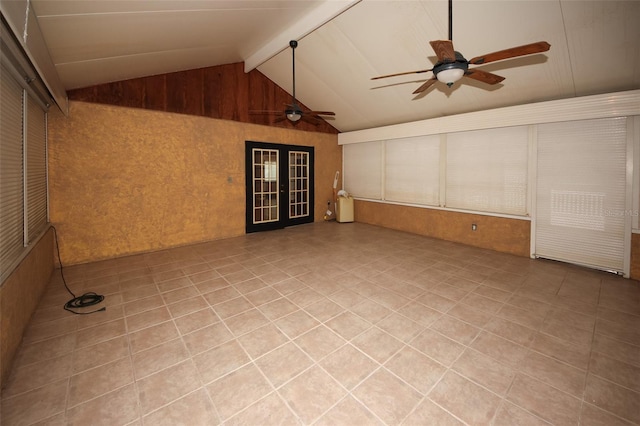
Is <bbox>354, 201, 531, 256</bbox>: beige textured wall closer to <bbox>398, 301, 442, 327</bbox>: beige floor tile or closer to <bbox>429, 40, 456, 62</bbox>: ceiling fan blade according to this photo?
<bbox>398, 301, 442, 327</bbox>: beige floor tile

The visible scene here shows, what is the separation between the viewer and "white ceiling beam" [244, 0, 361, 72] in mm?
Result: 3766

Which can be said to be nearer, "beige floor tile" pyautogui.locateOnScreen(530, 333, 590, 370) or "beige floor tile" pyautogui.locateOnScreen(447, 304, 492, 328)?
"beige floor tile" pyautogui.locateOnScreen(530, 333, 590, 370)

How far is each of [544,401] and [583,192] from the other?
3.87 m

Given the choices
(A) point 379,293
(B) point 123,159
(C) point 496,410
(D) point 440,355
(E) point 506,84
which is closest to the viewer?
(C) point 496,410

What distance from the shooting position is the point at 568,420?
1.65m

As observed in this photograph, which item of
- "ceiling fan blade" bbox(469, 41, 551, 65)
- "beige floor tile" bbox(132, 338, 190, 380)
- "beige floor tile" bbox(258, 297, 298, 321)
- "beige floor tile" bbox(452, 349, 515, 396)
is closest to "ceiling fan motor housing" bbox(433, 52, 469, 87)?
"ceiling fan blade" bbox(469, 41, 551, 65)

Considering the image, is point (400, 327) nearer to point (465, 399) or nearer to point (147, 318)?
point (465, 399)

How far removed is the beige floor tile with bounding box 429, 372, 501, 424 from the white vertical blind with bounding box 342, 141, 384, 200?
5.72 metres

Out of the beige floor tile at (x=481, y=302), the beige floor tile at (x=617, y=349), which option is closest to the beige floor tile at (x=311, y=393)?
the beige floor tile at (x=481, y=302)

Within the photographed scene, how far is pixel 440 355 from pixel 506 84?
436cm

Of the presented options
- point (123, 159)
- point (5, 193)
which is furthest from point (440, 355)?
point (123, 159)

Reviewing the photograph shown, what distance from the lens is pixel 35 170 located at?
11.3 feet

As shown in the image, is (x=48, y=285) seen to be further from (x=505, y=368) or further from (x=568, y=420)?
(x=568, y=420)

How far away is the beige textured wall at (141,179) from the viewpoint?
4.27 m
